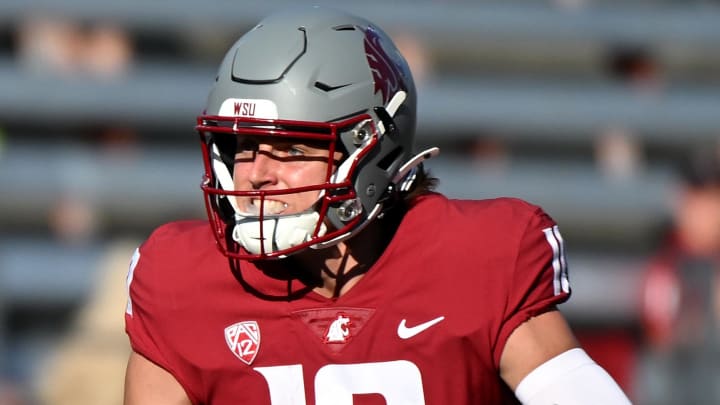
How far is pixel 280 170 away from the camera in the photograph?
199 centimetres

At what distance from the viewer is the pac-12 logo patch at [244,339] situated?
200 cm

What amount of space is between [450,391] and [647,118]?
3680 mm

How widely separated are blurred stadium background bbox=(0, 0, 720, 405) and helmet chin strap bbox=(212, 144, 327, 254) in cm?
307

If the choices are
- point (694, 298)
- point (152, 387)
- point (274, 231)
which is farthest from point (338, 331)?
point (694, 298)

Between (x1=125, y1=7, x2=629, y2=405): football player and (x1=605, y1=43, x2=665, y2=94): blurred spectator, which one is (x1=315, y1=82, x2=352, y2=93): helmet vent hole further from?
(x1=605, y1=43, x2=665, y2=94): blurred spectator

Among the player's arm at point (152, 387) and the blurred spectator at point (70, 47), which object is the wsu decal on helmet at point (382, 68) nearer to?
the player's arm at point (152, 387)

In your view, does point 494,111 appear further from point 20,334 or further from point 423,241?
point 423,241

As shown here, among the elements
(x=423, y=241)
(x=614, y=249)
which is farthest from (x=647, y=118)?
(x=423, y=241)

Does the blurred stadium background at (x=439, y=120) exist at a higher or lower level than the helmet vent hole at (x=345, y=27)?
lower

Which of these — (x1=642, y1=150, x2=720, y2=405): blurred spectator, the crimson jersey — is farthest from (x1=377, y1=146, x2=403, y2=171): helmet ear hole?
(x1=642, y1=150, x2=720, y2=405): blurred spectator

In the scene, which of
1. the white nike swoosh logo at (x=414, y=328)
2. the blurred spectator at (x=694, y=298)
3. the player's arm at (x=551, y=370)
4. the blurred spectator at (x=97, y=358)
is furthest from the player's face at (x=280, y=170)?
the blurred spectator at (x=694, y=298)

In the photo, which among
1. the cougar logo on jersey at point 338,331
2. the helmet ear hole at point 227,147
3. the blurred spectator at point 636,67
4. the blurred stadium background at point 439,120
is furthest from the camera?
the blurred spectator at point 636,67

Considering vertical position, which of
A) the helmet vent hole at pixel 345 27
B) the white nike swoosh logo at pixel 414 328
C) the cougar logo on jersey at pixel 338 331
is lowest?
the cougar logo on jersey at pixel 338 331

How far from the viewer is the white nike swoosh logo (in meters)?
1.97
